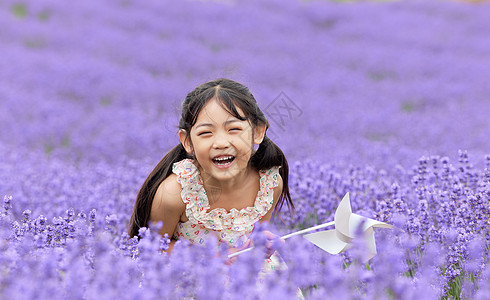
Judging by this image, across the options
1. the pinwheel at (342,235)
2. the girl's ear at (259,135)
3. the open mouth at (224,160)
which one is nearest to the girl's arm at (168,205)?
the open mouth at (224,160)

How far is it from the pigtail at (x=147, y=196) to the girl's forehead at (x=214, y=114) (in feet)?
1.07

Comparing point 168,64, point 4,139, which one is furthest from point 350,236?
point 168,64

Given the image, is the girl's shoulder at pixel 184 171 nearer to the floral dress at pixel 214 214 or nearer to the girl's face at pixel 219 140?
the floral dress at pixel 214 214

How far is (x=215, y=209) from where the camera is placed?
7.51 feet

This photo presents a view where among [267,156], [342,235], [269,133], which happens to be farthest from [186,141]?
[269,133]

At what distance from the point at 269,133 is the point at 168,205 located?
262cm

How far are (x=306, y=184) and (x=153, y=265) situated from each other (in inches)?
72.3

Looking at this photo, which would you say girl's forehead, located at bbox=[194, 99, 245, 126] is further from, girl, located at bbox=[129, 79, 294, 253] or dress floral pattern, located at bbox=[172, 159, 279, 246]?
dress floral pattern, located at bbox=[172, 159, 279, 246]

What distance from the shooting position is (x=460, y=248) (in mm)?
1979

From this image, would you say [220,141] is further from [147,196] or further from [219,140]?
[147,196]

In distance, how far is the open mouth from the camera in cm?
210

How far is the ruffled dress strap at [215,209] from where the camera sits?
224 cm

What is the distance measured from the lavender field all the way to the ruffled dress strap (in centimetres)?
20

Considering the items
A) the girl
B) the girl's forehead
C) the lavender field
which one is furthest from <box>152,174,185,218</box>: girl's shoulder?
the girl's forehead
